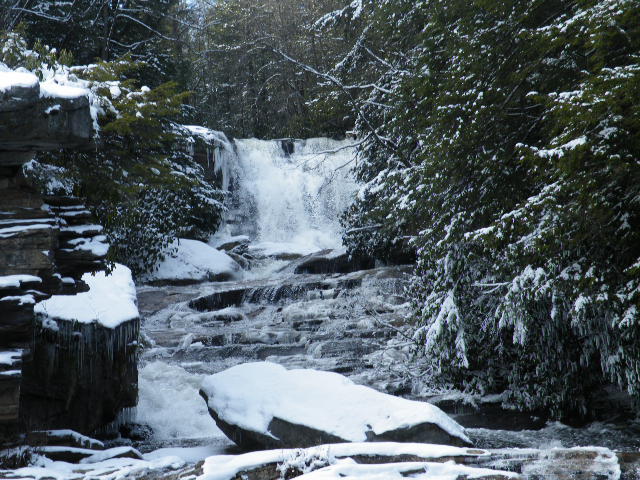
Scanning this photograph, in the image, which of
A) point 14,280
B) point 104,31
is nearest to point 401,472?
point 14,280

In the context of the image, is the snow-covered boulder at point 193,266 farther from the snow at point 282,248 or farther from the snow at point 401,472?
the snow at point 401,472

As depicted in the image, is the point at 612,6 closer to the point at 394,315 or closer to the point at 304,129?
the point at 394,315

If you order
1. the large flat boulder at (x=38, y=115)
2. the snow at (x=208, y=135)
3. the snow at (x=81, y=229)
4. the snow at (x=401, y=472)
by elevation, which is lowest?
the snow at (x=401, y=472)

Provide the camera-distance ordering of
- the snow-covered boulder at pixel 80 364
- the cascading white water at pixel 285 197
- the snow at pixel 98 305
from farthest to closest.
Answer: the cascading white water at pixel 285 197 → the snow at pixel 98 305 → the snow-covered boulder at pixel 80 364

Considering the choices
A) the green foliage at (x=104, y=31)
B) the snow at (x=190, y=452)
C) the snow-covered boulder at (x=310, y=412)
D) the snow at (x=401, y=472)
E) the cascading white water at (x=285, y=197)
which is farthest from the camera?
the cascading white water at (x=285, y=197)

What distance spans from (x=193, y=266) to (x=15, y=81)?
12218 mm

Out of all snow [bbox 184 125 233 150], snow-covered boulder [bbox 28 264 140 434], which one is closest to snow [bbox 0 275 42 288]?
snow-covered boulder [bbox 28 264 140 434]

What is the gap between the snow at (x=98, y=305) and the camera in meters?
7.12

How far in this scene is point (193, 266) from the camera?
56.2 ft

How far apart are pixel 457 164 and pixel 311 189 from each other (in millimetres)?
15712

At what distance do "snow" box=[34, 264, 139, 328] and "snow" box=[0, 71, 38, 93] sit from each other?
2742 mm

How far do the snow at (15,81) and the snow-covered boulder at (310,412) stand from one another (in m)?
3.40

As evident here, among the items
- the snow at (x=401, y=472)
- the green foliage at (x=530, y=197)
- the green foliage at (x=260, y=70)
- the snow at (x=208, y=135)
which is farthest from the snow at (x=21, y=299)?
the green foliage at (x=260, y=70)

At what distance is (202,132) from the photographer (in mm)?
19594
